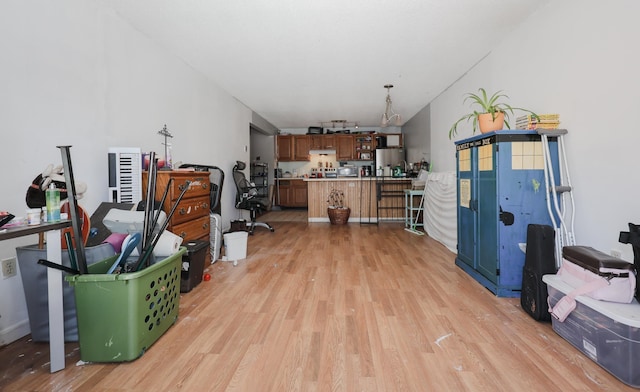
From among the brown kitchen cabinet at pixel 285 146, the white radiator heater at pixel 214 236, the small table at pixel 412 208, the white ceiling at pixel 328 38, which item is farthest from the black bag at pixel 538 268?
the brown kitchen cabinet at pixel 285 146

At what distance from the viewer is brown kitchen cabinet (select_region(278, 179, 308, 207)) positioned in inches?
326

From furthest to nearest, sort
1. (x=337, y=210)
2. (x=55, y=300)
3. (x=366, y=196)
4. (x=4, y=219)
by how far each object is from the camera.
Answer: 1. (x=366, y=196)
2. (x=337, y=210)
3. (x=55, y=300)
4. (x=4, y=219)

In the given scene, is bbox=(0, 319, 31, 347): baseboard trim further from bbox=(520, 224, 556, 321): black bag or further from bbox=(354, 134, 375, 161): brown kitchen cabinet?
bbox=(354, 134, 375, 161): brown kitchen cabinet

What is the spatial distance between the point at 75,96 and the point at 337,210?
4332 mm

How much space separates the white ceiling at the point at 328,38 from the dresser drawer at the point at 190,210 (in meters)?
1.67

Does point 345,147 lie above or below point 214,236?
above

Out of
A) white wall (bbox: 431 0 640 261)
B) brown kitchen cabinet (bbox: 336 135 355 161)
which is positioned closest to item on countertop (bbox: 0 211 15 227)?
white wall (bbox: 431 0 640 261)

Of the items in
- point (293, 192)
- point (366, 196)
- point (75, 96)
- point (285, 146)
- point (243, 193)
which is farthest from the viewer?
point (293, 192)

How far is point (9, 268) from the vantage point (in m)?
1.68

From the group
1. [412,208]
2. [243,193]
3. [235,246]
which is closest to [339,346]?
[235,246]

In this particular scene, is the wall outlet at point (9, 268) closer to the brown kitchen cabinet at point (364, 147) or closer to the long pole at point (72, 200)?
the long pole at point (72, 200)

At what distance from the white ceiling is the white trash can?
83.3 inches

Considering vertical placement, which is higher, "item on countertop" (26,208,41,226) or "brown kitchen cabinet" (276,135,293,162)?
"brown kitchen cabinet" (276,135,293,162)

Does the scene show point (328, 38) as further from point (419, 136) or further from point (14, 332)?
point (419, 136)
